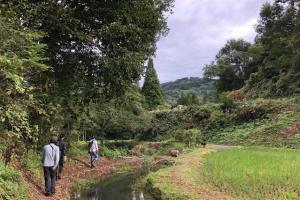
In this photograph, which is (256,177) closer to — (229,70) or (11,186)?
(11,186)

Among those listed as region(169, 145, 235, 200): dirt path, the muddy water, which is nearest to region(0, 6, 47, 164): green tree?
the muddy water

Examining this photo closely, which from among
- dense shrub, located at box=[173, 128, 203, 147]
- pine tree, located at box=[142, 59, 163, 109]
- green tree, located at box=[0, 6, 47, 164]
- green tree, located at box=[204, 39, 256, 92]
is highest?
green tree, located at box=[204, 39, 256, 92]

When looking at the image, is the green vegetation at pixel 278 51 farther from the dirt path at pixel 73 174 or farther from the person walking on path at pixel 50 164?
the person walking on path at pixel 50 164

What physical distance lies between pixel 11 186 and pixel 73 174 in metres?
9.49

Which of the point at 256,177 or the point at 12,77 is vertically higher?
the point at 12,77

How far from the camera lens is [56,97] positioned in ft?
72.2

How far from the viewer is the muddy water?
17156mm

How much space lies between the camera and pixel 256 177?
17.6 metres

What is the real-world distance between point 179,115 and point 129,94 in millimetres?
35253

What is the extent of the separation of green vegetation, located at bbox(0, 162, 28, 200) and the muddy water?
11.5ft

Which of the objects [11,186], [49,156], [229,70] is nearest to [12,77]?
[11,186]

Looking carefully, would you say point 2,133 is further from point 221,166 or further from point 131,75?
point 221,166

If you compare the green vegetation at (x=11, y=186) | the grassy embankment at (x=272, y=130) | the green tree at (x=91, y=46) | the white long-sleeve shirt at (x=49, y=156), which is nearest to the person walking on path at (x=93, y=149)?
the green tree at (x=91, y=46)

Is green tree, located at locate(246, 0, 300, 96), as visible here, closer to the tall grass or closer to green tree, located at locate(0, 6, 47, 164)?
the tall grass
